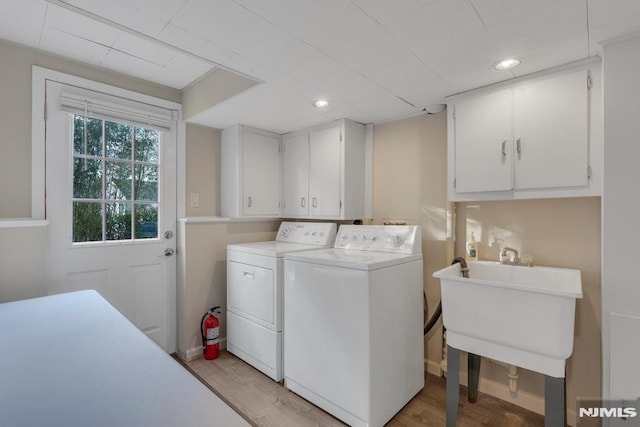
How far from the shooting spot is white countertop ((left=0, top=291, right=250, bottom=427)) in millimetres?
635

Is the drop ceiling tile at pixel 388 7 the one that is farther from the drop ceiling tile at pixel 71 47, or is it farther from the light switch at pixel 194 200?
the light switch at pixel 194 200

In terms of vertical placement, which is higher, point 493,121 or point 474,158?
point 493,121

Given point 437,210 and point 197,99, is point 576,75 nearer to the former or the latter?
point 437,210

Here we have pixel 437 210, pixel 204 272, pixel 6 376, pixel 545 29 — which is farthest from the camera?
pixel 204 272

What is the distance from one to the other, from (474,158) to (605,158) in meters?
0.63

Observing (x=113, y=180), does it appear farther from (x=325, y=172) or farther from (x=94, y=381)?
(x=94, y=381)

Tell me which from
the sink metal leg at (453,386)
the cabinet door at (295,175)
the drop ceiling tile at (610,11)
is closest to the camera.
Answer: the drop ceiling tile at (610,11)

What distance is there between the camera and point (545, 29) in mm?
1339

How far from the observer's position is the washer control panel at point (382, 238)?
7.16ft

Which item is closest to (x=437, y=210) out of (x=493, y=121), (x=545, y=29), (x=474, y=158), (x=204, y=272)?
(x=474, y=158)

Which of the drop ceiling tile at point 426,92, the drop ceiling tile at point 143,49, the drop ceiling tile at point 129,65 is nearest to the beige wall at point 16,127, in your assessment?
the drop ceiling tile at point 129,65

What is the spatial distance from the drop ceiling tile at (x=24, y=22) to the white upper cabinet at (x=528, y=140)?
250 cm

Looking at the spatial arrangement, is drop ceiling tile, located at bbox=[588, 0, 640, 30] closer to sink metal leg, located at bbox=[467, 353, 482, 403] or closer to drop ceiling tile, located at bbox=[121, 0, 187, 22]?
drop ceiling tile, located at bbox=[121, 0, 187, 22]

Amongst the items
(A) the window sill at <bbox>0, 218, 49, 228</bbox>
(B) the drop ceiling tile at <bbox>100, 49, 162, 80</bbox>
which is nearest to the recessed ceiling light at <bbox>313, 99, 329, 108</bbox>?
(B) the drop ceiling tile at <bbox>100, 49, 162, 80</bbox>
